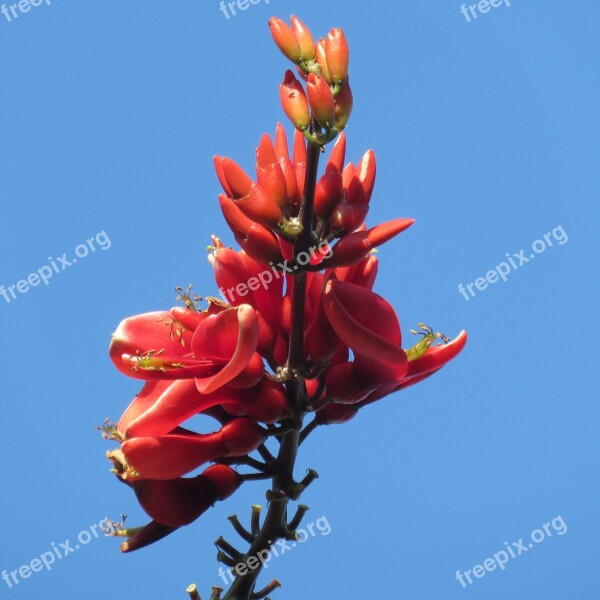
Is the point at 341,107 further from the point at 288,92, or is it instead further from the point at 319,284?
the point at 319,284

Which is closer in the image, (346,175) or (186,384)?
(186,384)

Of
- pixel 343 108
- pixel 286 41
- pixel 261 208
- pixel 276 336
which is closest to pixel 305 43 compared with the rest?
pixel 286 41

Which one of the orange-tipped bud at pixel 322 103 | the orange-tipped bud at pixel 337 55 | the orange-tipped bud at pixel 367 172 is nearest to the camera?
the orange-tipped bud at pixel 322 103

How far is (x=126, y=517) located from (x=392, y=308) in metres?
0.83

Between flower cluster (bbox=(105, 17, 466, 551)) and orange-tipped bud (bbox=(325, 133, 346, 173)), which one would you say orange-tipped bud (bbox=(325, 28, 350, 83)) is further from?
orange-tipped bud (bbox=(325, 133, 346, 173))

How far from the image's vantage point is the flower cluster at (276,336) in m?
2.11

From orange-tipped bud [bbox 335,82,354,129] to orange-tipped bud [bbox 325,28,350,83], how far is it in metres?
0.04

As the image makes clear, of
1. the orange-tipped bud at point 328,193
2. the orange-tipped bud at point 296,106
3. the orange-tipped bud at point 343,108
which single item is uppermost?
the orange-tipped bud at point 296,106

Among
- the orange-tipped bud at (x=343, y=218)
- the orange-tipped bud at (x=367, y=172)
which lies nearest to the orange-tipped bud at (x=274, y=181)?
the orange-tipped bud at (x=343, y=218)

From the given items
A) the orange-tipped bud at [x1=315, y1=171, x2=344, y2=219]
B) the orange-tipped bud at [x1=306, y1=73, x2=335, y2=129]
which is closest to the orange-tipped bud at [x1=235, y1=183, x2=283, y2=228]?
the orange-tipped bud at [x1=315, y1=171, x2=344, y2=219]

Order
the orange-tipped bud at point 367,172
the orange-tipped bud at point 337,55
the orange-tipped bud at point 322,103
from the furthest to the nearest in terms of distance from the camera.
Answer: the orange-tipped bud at point 367,172 < the orange-tipped bud at point 337,55 < the orange-tipped bud at point 322,103

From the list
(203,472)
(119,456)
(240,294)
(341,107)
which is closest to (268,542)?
(203,472)

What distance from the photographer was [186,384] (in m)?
2.19

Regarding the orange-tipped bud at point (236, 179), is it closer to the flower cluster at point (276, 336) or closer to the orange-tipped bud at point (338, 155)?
the flower cluster at point (276, 336)
